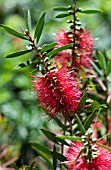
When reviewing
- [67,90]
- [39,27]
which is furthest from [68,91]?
[39,27]

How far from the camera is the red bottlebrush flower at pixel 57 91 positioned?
692mm

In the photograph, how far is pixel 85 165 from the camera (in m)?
0.65

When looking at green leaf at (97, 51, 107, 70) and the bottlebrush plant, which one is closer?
the bottlebrush plant

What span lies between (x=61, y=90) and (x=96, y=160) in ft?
0.38

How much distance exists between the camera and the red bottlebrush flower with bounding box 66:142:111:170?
645 mm

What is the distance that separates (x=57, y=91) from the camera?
694 millimetres

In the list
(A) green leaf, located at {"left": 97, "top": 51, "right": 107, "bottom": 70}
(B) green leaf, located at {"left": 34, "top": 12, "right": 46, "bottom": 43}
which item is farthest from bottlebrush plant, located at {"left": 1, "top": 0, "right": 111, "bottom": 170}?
(A) green leaf, located at {"left": 97, "top": 51, "right": 107, "bottom": 70}

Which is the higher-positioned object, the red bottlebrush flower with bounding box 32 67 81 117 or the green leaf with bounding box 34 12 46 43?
the green leaf with bounding box 34 12 46 43

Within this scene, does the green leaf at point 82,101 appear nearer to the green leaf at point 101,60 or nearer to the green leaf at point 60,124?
the green leaf at point 60,124

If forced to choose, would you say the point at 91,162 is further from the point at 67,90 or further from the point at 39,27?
the point at 39,27

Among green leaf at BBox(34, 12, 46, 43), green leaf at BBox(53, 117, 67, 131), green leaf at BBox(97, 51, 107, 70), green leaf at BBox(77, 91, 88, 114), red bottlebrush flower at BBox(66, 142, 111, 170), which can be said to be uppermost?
green leaf at BBox(34, 12, 46, 43)

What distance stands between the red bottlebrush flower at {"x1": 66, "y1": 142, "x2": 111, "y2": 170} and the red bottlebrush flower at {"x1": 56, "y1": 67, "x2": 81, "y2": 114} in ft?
0.18

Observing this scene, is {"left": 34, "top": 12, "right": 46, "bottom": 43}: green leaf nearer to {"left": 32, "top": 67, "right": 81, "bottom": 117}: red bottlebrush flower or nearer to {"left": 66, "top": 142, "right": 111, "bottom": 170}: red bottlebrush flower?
{"left": 32, "top": 67, "right": 81, "bottom": 117}: red bottlebrush flower

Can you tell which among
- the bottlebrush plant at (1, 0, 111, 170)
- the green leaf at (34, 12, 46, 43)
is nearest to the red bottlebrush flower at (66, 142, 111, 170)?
the bottlebrush plant at (1, 0, 111, 170)
